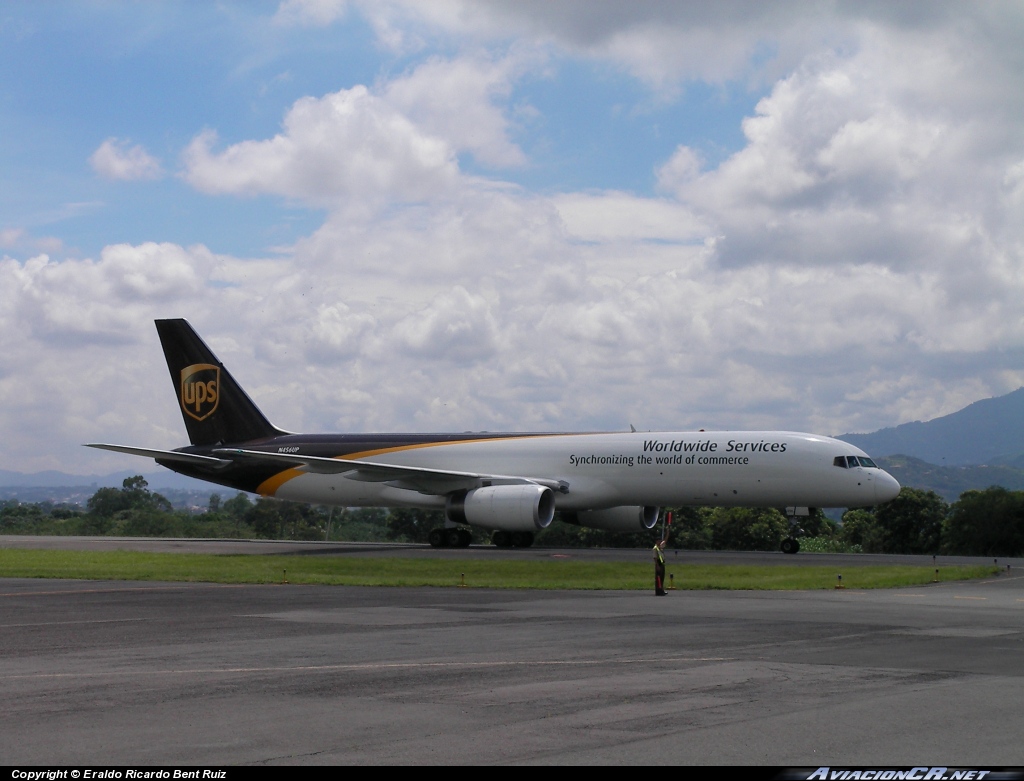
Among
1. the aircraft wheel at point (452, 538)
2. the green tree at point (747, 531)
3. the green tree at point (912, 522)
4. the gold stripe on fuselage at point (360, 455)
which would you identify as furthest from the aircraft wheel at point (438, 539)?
the green tree at point (912, 522)

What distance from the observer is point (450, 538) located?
4403cm

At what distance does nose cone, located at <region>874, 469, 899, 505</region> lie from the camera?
39.2 meters

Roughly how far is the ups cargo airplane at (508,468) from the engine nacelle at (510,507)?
2.0 inches

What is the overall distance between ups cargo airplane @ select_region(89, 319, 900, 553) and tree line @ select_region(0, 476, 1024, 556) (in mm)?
2870

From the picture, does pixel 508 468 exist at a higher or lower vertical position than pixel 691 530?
higher

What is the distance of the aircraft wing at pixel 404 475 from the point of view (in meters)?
41.5

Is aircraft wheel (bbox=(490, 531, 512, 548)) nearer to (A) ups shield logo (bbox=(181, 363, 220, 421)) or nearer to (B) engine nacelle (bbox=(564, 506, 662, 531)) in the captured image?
(B) engine nacelle (bbox=(564, 506, 662, 531))

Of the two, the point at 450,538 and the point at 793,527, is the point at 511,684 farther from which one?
the point at 450,538

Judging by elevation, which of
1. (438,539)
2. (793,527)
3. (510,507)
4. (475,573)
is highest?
(510,507)

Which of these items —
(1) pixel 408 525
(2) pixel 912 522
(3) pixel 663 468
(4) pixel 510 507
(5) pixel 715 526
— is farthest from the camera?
(1) pixel 408 525

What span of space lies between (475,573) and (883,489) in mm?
16496

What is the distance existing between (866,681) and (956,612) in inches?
366

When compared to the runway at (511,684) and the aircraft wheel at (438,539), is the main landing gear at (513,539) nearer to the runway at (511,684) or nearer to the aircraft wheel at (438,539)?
the aircraft wheel at (438,539)

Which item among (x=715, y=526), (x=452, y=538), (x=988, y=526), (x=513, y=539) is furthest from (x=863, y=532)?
(x=452, y=538)
